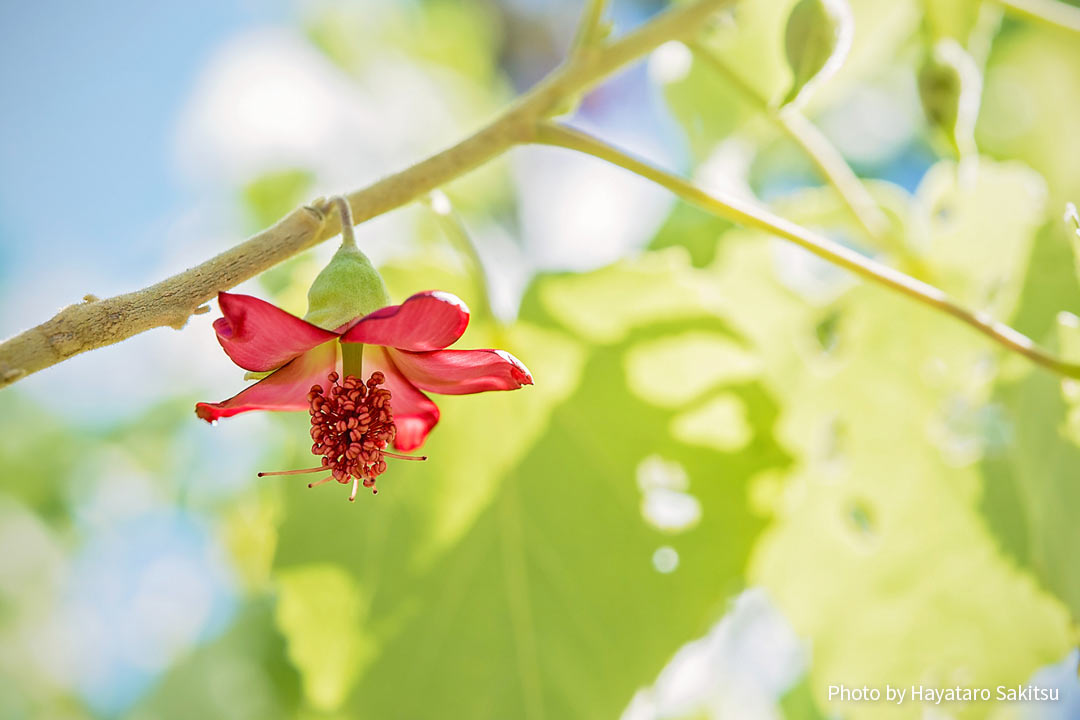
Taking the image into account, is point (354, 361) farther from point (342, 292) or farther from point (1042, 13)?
point (1042, 13)

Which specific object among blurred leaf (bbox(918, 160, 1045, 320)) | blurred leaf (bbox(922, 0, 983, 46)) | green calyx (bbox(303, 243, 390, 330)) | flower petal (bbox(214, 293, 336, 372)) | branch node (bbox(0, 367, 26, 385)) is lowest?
branch node (bbox(0, 367, 26, 385))

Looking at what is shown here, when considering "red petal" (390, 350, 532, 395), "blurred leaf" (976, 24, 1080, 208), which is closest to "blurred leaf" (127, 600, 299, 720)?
"red petal" (390, 350, 532, 395)

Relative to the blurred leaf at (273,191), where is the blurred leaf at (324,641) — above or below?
below

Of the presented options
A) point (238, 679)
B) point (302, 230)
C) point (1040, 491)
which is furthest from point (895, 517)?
point (238, 679)

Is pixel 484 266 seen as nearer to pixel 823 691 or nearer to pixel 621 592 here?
pixel 621 592

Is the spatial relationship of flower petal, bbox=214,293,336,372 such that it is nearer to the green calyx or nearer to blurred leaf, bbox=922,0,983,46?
the green calyx

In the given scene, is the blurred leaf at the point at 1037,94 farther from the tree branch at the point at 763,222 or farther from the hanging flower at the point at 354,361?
the hanging flower at the point at 354,361

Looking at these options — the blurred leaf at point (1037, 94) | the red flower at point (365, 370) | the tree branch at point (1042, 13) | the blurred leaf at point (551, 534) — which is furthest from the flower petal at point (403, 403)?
the blurred leaf at point (1037, 94)
